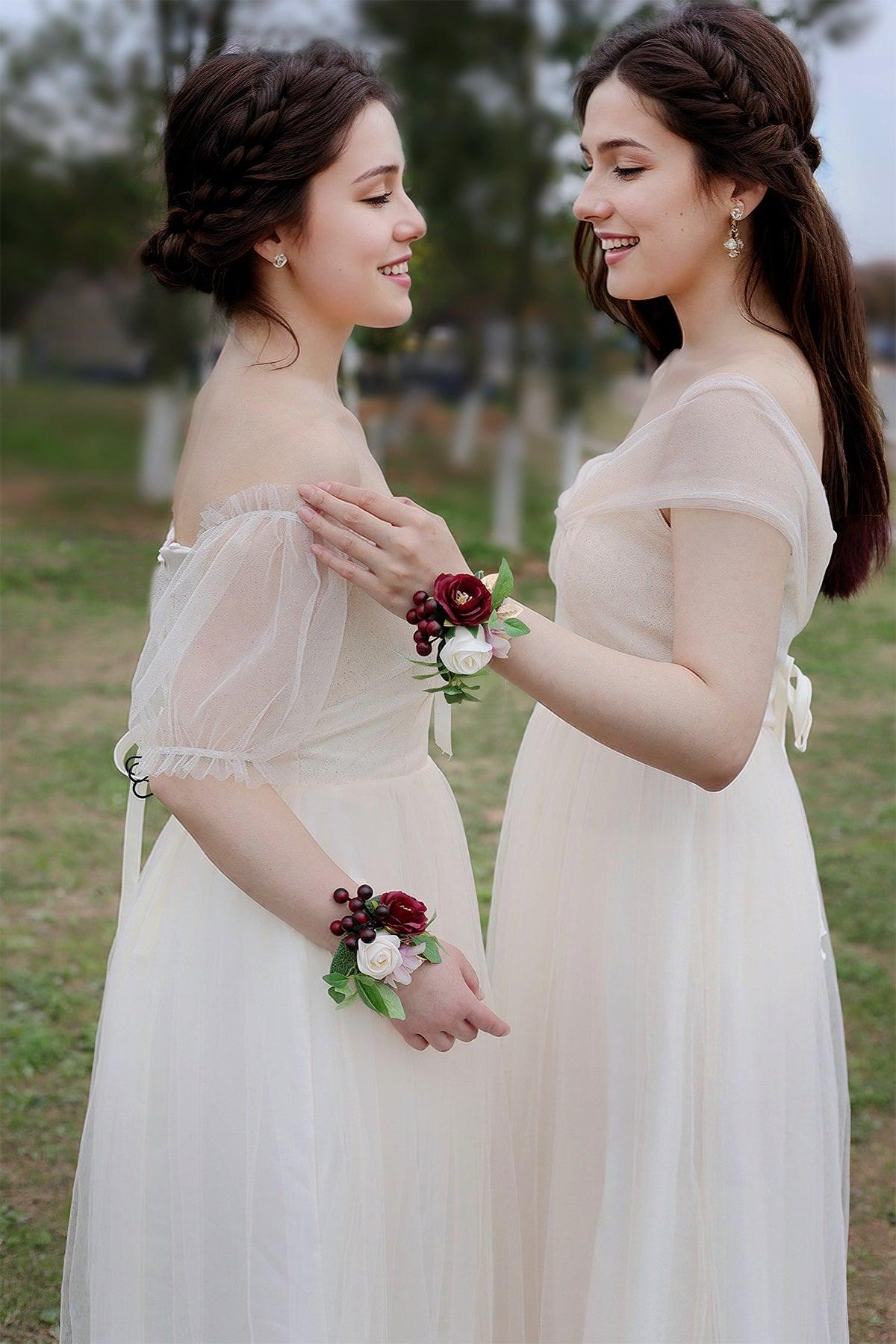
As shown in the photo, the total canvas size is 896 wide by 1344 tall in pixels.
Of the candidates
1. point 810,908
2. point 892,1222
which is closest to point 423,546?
point 810,908

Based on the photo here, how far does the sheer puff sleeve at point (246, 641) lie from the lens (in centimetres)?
170

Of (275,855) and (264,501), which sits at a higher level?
(264,501)

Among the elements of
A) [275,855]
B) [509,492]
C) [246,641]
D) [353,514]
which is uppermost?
[509,492]

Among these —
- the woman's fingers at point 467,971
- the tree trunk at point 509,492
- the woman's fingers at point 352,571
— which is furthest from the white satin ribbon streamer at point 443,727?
the tree trunk at point 509,492

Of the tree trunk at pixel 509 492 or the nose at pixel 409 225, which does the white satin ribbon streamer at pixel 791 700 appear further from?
the tree trunk at pixel 509 492

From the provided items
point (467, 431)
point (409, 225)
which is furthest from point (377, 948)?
point (467, 431)

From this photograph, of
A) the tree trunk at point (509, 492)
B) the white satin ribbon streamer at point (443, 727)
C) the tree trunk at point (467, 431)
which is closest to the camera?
the white satin ribbon streamer at point (443, 727)

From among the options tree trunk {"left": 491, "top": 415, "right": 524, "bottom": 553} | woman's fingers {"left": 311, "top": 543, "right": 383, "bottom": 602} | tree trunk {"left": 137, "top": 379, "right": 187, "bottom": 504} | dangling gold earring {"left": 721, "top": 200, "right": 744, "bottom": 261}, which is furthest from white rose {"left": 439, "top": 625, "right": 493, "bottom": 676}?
tree trunk {"left": 137, "top": 379, "right": 187, "bottom": 504}

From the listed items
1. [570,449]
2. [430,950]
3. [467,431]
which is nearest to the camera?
[430,950]

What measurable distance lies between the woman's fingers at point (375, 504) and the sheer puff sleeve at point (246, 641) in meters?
0.06

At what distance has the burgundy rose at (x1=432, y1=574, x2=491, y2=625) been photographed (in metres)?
1.65

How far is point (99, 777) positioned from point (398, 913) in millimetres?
5019

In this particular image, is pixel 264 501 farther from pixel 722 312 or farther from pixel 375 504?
pixel 722 312

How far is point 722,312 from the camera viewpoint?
6.47 feet
